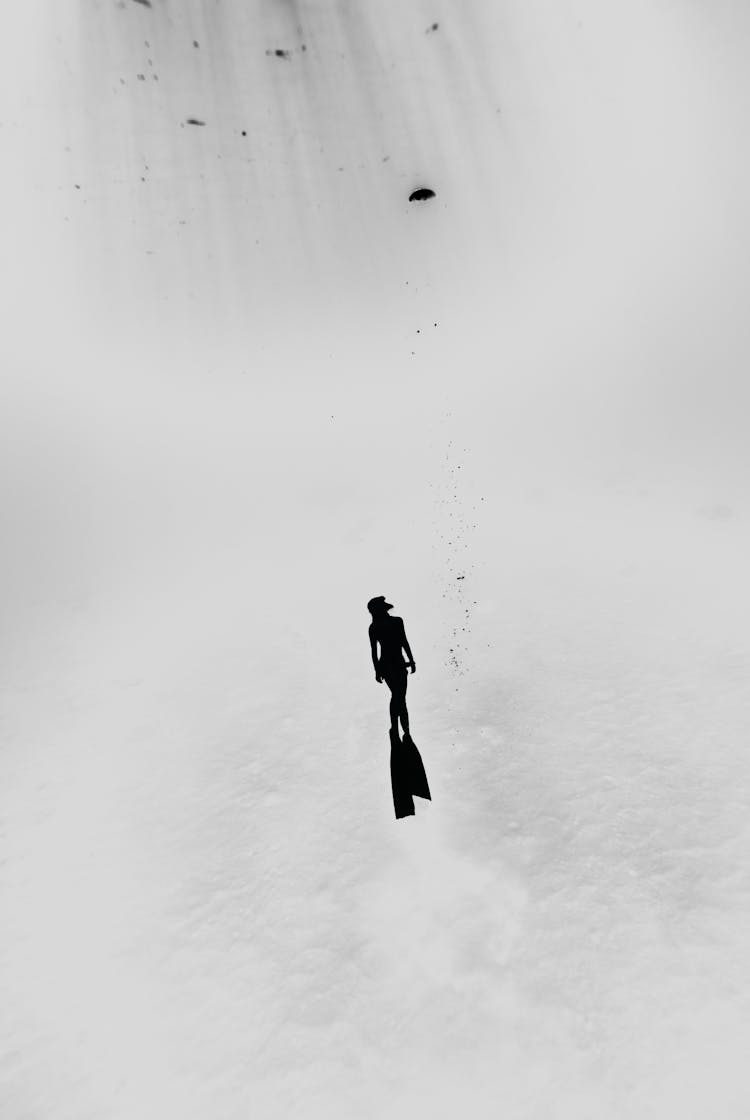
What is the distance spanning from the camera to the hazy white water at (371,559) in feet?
13.3

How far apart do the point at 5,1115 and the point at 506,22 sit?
30.9 m

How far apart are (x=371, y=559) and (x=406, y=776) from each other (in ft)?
18.7

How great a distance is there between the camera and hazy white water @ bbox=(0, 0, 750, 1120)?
4.07 meters

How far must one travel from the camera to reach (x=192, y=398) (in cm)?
1630

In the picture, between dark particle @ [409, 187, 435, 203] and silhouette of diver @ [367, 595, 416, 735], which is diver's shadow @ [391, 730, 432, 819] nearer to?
silhouette of diver @ [367, 595, 416, 735]

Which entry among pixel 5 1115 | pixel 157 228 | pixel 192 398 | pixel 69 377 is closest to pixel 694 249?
pixel 192 398

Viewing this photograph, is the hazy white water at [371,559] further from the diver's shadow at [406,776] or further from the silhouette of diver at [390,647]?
the silhouette of diver at [390,647]

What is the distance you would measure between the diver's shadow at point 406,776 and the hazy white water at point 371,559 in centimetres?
22

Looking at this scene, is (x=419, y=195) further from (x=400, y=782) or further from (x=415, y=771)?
(x=400, y=782)

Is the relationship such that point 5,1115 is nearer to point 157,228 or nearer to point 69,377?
point 69,377

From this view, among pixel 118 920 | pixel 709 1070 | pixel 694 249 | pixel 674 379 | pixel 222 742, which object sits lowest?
pixel 709 1070

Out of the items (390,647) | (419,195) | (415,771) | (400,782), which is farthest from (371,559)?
(419,195)

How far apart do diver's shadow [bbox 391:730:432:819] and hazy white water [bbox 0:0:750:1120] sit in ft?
0.72

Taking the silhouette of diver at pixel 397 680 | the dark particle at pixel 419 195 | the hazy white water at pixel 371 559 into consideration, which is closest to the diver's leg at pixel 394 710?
the silhouette of diver at pixel 397 680
